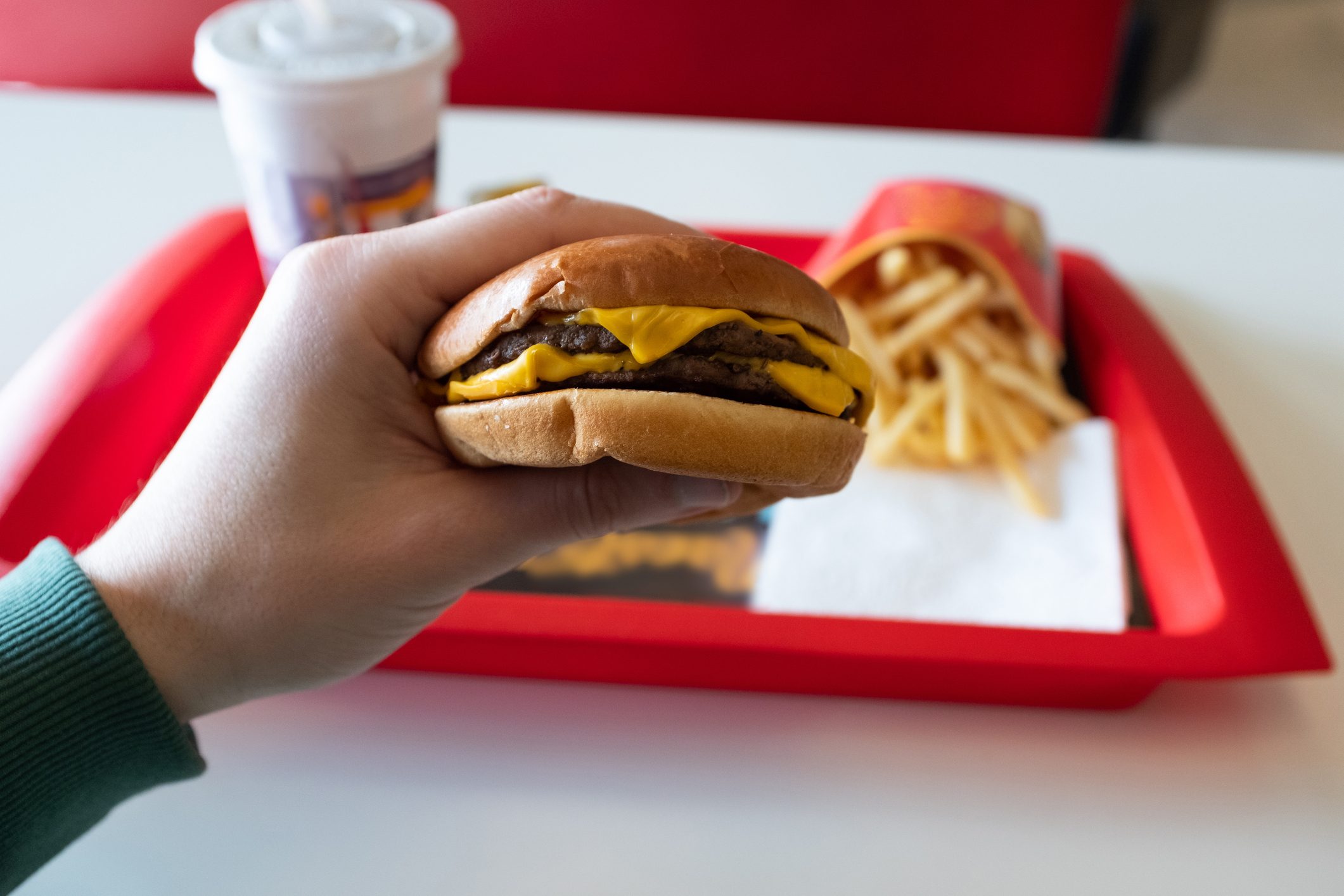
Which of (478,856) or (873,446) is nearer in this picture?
(478,856)

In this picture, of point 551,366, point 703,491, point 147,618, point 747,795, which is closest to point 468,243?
point 551,366

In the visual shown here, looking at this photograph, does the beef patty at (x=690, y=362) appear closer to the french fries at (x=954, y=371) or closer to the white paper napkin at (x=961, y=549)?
the white paper napkin at (x=961, y=549)

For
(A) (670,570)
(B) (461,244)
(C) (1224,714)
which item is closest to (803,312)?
(B) (461,244)

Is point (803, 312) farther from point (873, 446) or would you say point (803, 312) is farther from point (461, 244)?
point (873, 446)

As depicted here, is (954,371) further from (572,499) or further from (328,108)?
(328,108)

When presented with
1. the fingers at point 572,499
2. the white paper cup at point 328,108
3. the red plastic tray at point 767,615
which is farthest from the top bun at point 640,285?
the white paper cup at point 328,108

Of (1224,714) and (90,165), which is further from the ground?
(90,165)
